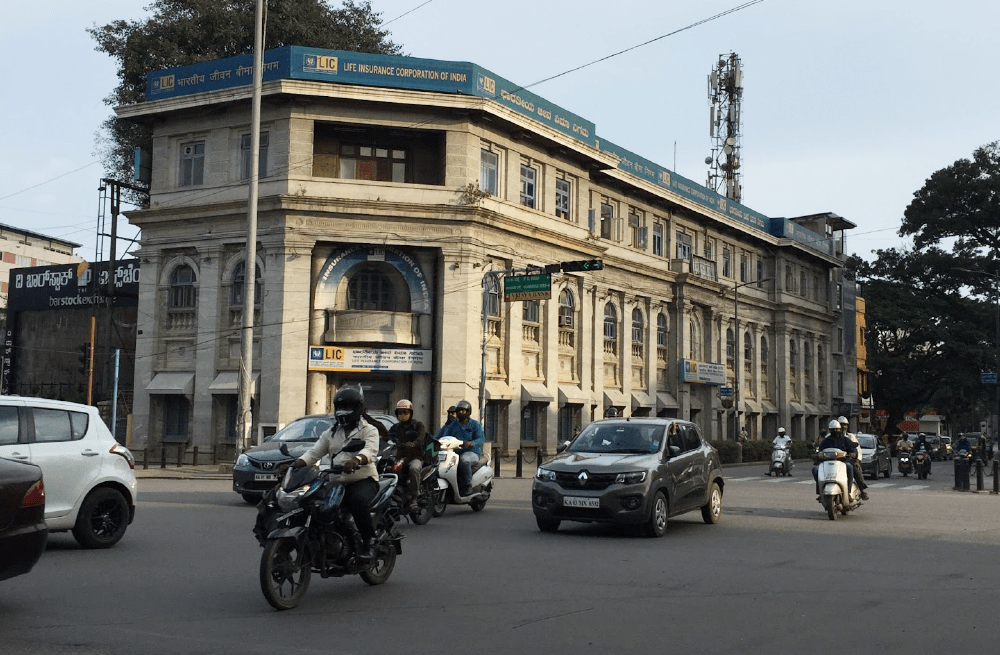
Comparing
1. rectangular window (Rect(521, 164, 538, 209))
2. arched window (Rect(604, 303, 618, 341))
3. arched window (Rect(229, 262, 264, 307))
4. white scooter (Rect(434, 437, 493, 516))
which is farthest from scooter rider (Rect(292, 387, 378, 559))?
arched window (Rect(604, 303, 618, 341))

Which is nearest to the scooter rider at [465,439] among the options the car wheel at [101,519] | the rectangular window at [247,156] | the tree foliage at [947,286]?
the car wheel at [101,519]

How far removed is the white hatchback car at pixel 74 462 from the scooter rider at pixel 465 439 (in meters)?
5.66

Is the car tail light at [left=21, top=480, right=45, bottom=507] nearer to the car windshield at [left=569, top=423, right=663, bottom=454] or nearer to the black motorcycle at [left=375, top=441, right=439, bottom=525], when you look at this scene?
the black motorcycle at [left=375, top=441, right=439, bottom=525]

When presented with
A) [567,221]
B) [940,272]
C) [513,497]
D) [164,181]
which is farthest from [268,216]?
[940,272]

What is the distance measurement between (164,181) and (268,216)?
198 inches

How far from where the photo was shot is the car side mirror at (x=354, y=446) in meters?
8.51

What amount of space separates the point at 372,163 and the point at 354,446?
2787cm

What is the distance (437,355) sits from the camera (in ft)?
114

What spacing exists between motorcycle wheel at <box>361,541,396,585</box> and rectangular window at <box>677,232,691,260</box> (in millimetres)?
42326

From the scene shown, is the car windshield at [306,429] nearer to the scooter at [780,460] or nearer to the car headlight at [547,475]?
the car headlight at [547,475]

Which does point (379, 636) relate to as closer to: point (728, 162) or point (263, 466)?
point (263, 466)

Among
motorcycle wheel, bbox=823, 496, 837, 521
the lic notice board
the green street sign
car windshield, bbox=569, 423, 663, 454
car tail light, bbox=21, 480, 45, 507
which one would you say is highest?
the green street sign

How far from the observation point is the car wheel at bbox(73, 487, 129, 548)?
448 inches

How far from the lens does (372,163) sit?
35.4 m
